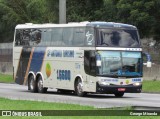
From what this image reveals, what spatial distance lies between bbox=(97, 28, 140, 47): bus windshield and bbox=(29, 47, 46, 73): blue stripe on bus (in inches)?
214

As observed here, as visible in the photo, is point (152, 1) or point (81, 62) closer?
point (81, 62)

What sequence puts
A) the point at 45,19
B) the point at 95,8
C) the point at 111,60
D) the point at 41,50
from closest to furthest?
the point at 111,60
the point at 41,50
the point at 95,8
the point at 45,19

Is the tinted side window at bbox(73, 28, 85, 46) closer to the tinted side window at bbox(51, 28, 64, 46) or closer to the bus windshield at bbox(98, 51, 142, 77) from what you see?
the tinted side window at bbox(51, 28, 64, 46)

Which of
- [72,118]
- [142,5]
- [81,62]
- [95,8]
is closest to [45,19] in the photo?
[95,8]

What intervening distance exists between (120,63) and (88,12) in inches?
1014

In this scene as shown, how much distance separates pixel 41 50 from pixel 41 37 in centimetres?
75

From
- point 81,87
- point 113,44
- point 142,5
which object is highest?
point 142,5

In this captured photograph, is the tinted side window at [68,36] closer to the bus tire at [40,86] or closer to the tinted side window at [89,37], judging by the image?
the tinted side window at [89,37]

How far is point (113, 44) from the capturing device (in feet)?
97.8

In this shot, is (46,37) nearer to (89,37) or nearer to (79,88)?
(79,88)

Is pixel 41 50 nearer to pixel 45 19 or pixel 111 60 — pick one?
pixel 111 60

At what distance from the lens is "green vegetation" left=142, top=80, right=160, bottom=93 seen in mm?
37956

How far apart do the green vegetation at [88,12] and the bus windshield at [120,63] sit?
14073 millimetres

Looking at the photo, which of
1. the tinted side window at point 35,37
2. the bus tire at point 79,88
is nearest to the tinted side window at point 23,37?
the tinted side window at point 35,37
